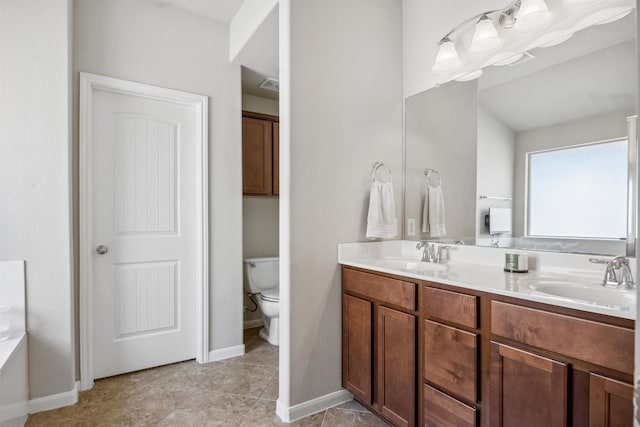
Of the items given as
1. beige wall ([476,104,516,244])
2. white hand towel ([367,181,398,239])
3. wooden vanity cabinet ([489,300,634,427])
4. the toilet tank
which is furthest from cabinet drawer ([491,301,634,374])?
the toilet tank

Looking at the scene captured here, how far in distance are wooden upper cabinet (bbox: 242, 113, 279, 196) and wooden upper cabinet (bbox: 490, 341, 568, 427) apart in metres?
2.32

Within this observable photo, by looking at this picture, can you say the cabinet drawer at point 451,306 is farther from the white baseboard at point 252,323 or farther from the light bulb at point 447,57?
the white baseboard at point 252,323

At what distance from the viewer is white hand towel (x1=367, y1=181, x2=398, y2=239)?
2004 mm

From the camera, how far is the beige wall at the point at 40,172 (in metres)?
1.82

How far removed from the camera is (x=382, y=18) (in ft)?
7.16

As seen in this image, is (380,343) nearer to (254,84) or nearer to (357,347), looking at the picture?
(357,347)

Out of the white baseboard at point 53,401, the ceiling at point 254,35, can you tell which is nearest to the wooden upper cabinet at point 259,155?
the ceiling at point 254,35

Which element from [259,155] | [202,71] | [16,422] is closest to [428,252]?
[259,155]

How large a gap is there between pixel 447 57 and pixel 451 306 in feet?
4.59

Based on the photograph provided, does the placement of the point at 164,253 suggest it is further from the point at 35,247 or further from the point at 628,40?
the point at 628,40

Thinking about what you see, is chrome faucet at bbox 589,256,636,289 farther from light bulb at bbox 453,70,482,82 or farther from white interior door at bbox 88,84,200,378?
white interior door at bbox 88,84,200,378

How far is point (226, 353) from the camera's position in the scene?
260cm

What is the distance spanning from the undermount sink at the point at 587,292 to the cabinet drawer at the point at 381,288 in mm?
500

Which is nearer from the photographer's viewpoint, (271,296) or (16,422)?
(16,422)
